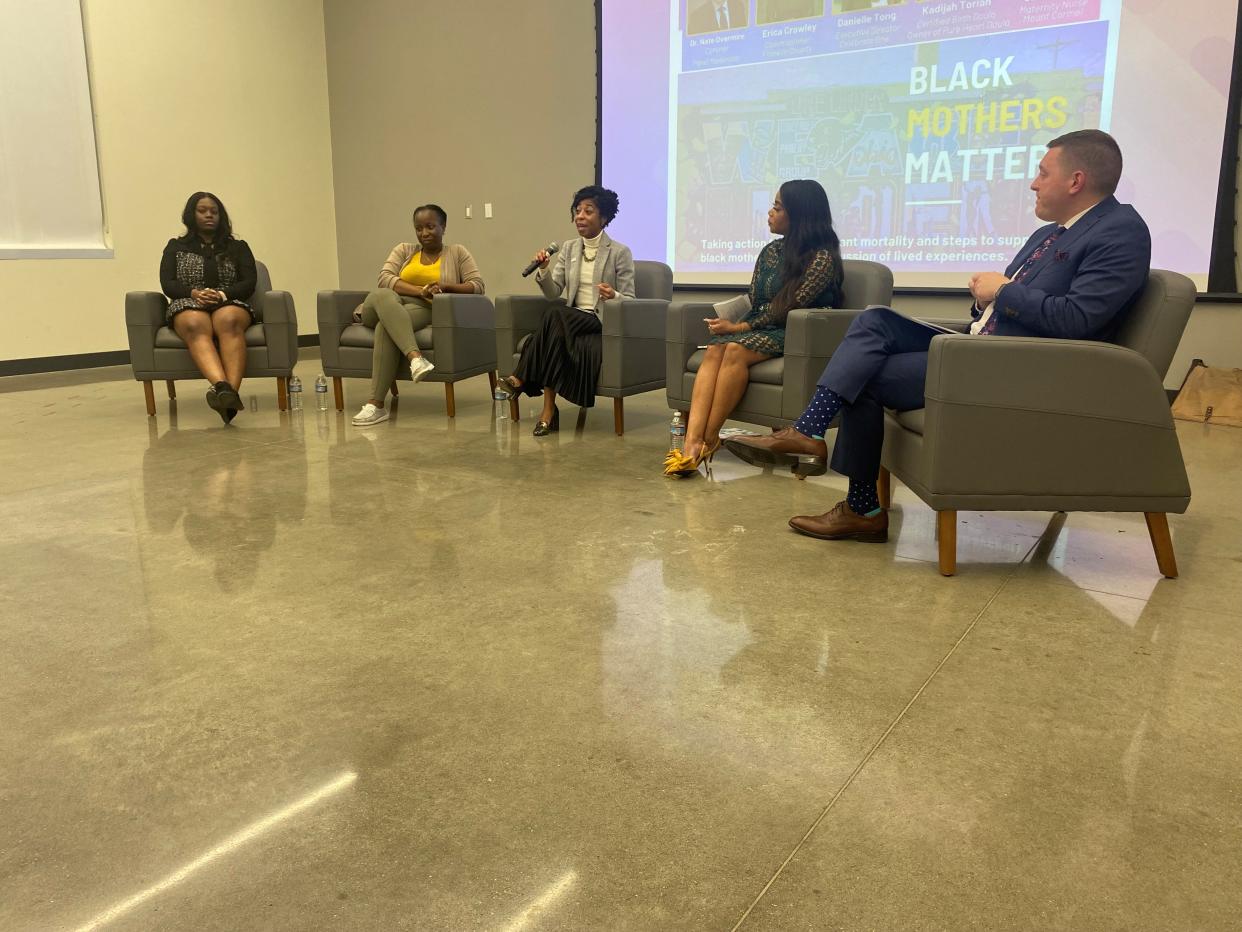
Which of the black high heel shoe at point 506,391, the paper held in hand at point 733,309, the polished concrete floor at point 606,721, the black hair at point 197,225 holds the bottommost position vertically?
the polished concrete floor at point 606,721

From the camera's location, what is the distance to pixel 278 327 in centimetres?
429

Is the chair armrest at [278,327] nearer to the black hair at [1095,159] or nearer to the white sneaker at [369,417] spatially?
the white sneaker at [369,417]

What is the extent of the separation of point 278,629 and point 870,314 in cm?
166

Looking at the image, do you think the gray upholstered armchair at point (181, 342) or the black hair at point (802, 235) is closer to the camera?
the black hair at point (802, 235)

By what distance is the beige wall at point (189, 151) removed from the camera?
233 inches

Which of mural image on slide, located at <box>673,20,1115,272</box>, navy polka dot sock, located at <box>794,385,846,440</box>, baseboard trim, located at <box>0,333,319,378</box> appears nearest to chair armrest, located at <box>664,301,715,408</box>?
navy polka dot sock, located at <box>794,385,846,440</box>

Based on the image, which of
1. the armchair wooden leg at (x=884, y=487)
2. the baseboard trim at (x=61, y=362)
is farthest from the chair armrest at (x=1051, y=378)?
the baseboard trim at (x=61, y=362)

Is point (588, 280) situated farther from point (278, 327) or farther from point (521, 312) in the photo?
point (278, 327)

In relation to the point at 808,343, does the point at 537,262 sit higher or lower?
higher

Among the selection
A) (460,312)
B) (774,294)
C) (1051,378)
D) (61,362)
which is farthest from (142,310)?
(1051,378)

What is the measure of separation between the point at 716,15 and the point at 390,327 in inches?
117

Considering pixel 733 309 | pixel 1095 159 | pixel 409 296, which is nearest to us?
pixel 1095 159

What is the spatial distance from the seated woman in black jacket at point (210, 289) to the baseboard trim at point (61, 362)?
221 cm

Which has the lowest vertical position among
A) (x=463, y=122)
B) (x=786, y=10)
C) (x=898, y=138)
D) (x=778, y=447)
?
(x=778, y=447)
